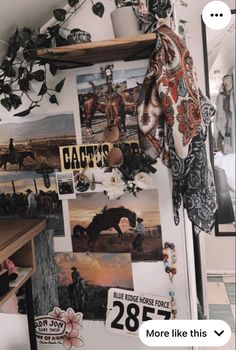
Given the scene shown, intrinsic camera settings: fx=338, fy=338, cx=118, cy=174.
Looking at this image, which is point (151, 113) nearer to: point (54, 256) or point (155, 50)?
point (155, 50)

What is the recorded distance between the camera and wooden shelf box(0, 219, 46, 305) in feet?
3.23

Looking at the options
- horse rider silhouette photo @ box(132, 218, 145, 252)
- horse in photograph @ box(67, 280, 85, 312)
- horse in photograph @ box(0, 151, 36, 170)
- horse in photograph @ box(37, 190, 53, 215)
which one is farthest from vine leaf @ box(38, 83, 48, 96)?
horse in photograph @ box(67, 280, 85, 312)

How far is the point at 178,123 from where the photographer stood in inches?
39.1

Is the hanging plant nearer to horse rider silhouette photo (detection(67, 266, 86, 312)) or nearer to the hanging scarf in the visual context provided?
the hanging scarf

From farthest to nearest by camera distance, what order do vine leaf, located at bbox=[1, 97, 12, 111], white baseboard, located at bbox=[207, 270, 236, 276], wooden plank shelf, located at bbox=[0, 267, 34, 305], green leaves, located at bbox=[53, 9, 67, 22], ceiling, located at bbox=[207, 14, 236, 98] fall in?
white baseboard, located at bbox=[207, 270, 236, 276]
ceiling, located at bbox=[207, 14, 236, 98]
vine leaf, located at bbox=[1, 97, 12, 111]
green leaves, located at bbox=[53, 9, 67, 22]
wooden plank shelf, located at bbox=[0, 267, 34, 305]

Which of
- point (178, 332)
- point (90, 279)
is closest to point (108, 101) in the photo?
point (90, 279)

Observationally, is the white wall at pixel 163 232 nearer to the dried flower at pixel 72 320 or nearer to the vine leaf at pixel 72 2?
the vine leaf at pixel 72 2

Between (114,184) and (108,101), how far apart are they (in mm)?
293

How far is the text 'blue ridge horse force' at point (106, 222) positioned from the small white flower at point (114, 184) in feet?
0.20

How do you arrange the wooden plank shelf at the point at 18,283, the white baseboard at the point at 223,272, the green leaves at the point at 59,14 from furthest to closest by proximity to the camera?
1. the white baseboard at the point at 223,272
2. the green leaves at the point at 59,14
3. the wooden plank shelf at the point at 18,283

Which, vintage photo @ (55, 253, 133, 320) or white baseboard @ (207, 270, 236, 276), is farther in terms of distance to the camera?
white baseboard @ (207, 270, 236, 276)

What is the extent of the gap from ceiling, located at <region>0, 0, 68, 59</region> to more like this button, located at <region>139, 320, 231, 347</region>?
3.68ft

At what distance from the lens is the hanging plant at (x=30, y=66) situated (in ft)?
3.71

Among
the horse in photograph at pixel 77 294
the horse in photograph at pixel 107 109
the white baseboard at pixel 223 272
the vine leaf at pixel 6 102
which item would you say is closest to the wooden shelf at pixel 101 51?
the horse in photograph at pixel 107 109
